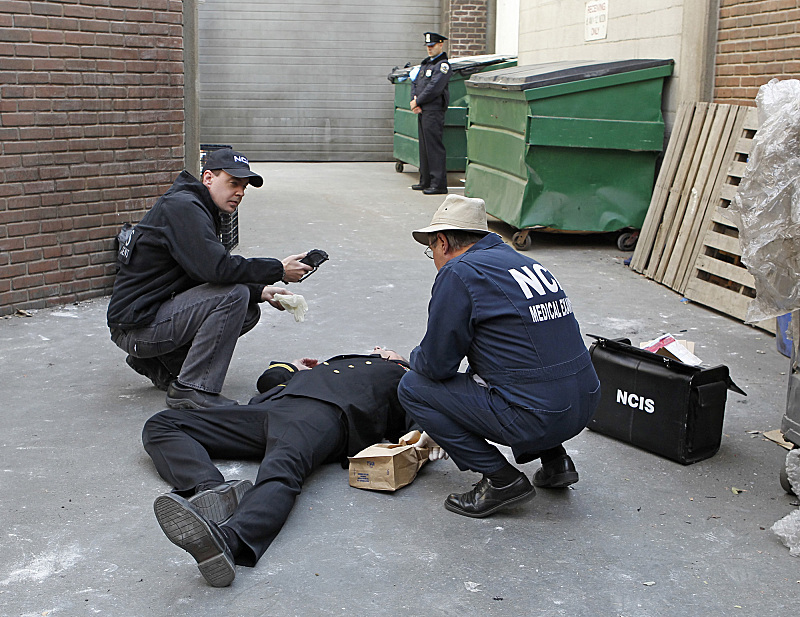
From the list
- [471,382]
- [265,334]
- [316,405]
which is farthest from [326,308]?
[471,382]

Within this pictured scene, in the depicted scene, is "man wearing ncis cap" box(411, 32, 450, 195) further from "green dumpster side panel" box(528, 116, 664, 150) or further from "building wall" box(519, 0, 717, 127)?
"green dumpster side panel" box(528, 116, 664, 150)

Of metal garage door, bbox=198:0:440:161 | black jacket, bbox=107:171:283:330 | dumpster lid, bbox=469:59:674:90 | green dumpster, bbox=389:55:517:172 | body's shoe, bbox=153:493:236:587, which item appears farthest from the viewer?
metal garage door, bbox=198:0:440:161

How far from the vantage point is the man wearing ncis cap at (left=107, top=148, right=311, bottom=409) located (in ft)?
14.9

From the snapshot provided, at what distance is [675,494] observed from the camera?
12.6 feet

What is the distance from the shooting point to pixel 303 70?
1702cm

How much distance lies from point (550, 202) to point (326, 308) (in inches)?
114

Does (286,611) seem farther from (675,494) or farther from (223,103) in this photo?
(223,103)

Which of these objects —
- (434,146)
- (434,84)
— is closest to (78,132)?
(434,84)

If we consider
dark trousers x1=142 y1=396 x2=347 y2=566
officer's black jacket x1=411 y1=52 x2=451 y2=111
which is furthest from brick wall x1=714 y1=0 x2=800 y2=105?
officer's black jacket x1=411 y1=52 x2=451 y2=111

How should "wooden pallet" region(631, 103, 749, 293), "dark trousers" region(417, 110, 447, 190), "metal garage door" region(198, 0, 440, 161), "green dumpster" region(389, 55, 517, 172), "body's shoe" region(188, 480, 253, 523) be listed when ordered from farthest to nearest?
"metal garage door" region(198, 0, 440, 161), "green dumpster" region(389, 55, 517, 172), "dark trousers" region(417, 110, 447, 190), "wooden pallet" region(631, 103, 749, 293), "body's shoe" region(188, 480, 253, 523)

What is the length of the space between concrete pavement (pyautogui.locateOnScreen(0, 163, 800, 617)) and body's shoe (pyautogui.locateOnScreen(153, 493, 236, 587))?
0.25 feet

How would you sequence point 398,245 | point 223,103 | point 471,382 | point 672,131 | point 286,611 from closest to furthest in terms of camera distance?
point 286,611, point 471,382, point 672,131, point 398,245, point 223,103

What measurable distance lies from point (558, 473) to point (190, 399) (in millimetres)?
1894

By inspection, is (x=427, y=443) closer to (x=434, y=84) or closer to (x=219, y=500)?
(x=219, y=500)
